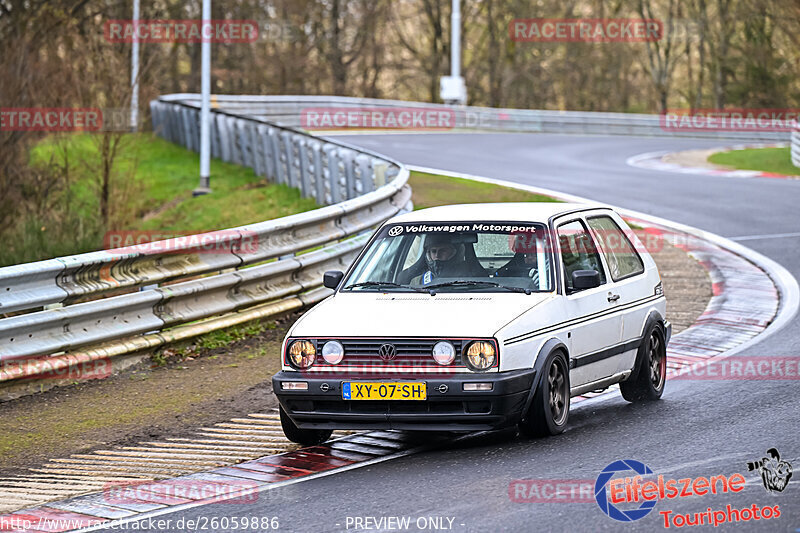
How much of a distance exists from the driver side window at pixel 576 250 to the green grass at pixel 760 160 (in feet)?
65.9

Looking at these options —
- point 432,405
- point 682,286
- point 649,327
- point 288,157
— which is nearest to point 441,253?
point 432,405

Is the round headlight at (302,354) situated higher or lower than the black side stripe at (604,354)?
higher

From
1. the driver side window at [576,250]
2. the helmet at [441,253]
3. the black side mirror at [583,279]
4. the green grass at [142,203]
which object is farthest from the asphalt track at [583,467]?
the green grass at [142,203]

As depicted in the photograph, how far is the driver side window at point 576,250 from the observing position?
8672 millimetres

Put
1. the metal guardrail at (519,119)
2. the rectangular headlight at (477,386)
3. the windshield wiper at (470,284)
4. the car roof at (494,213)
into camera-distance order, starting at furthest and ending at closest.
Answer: the metal guardrail at (519,119) < the car roof at (494,213) < the windshield wiper at (470,284) < the rectangular headlight at (477,386)

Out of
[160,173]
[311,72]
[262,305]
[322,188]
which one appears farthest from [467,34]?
[262,305]

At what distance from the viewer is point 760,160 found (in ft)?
103

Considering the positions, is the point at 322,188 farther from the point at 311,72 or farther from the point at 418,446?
the point at 311,72

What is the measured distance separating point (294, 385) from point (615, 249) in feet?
9.69

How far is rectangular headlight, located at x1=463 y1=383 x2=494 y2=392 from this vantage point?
7.42m

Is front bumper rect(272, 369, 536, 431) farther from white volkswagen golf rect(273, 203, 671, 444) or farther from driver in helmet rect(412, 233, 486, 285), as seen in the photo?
driver in helmet rect(412, 233, 486, 285)

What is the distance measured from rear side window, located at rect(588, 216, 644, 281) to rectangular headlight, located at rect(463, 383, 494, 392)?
2089mm

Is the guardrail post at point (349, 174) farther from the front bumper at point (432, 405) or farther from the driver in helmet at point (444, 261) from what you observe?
the front bumper at point (432, 405)

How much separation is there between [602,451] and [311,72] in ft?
164
